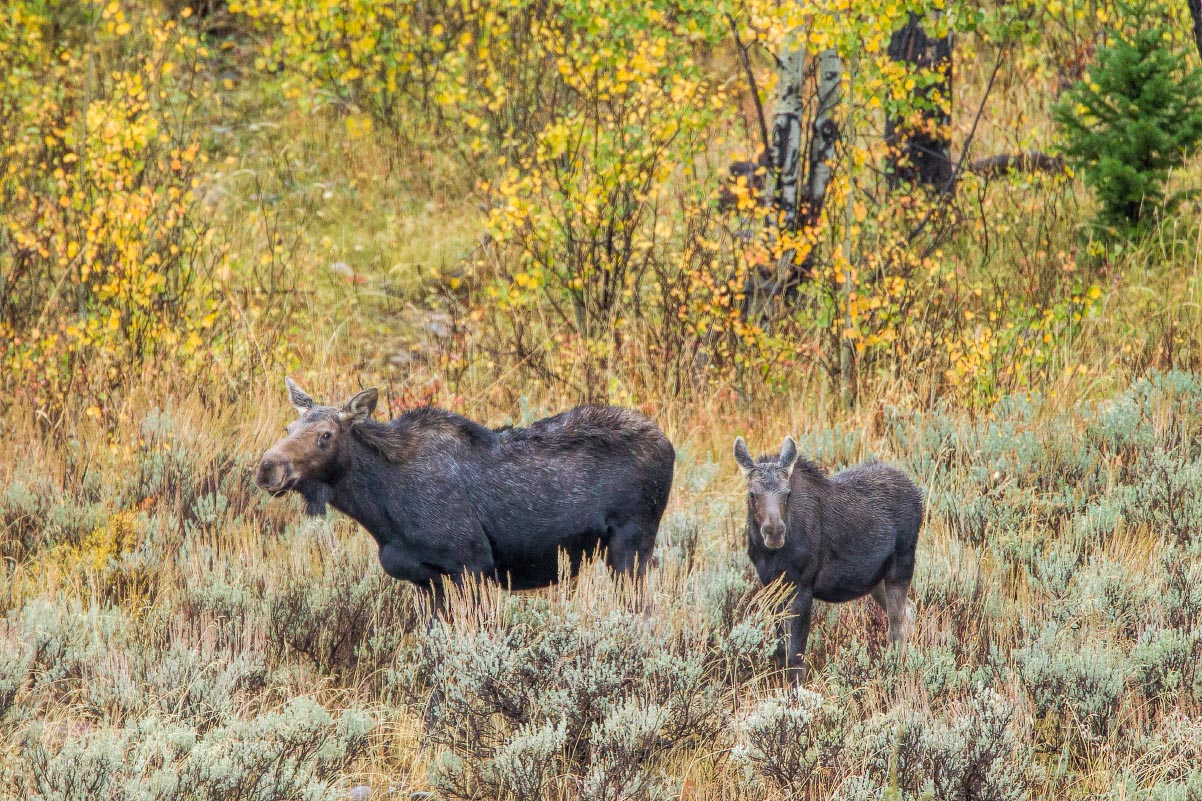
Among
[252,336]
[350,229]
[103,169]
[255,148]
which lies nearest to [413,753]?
[252,336]

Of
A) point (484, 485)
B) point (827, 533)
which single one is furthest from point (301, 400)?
point (827, 533)

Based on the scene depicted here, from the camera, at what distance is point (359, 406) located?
5.89 m

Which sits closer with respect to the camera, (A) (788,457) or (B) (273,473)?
(B) (273,473)

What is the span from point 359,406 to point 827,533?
2.12 meters

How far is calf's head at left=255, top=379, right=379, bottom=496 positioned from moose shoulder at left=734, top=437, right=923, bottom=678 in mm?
1663

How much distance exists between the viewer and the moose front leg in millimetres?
5688

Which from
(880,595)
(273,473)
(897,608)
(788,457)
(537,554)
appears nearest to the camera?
(273,473)

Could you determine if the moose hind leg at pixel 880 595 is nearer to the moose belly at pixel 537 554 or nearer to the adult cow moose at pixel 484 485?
the adult cow moose at pixel 484 485

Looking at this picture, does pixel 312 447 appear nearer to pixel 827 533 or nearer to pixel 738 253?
pixel 827 533

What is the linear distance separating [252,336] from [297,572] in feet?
10.6

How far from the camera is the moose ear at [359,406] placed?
5837mm

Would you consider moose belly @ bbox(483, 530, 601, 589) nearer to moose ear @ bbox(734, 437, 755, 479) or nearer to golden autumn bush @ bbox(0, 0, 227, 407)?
moose ear @ bbox(734, 437, 755, 479)

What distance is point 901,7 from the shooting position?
9.24 meters

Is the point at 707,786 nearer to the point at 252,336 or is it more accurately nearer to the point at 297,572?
the point at 297,572
